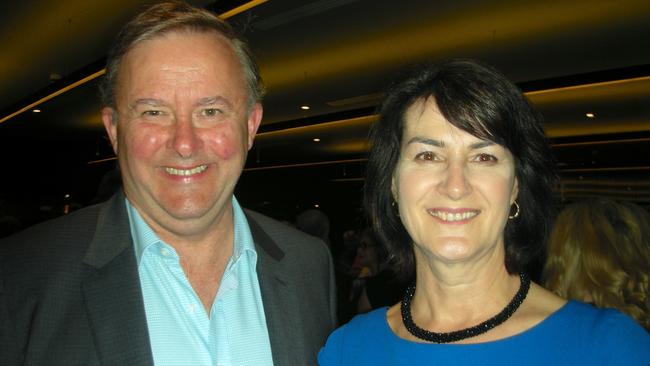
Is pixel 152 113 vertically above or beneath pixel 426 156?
above

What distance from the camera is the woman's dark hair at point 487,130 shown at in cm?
148

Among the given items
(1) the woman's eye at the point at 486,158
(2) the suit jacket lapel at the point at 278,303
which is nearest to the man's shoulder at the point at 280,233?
(2) the suit jacket lapel at the point at 278,303

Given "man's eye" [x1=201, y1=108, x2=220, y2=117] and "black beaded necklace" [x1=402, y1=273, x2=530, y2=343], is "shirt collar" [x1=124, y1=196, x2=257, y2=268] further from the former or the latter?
"black beaded necklace" [x1=402, y1=273, x2=530, y2=343]

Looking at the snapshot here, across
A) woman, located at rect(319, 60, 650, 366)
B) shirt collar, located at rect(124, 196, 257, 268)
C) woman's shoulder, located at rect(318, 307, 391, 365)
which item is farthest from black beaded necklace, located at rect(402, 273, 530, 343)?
shirt collar, located at rect(124, 196, 257, 268)

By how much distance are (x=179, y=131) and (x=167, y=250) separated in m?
0.35

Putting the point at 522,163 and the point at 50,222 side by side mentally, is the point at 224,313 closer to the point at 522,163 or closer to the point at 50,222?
the point at 50,222

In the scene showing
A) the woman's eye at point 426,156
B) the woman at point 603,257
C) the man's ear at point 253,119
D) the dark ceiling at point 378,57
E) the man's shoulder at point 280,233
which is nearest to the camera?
the woman's eye at point 426,156

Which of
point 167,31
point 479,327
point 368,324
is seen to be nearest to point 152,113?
point 167,31

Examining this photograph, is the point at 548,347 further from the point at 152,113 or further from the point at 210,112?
the point at 152,113

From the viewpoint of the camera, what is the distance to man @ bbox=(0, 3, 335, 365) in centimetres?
138

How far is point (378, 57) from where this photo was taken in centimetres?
610

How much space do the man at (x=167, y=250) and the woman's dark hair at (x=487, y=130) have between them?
0.44 meters

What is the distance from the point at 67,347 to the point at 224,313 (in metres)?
0.43

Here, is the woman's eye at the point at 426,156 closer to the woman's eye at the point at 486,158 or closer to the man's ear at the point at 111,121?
the woman's eye at the point at 486,158
